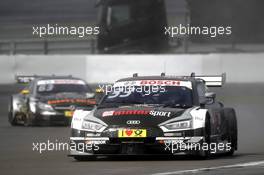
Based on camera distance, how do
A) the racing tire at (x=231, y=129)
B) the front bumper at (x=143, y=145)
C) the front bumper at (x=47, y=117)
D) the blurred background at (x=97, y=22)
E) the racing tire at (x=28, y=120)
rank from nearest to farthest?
the front bumper at (x=143, y=145) → the racing tire at (x=231, y=129) → the front bumper at (x=47, y=117) → the racing tire at (x=28, y=120) → the blurred background at (x=97, y=22)

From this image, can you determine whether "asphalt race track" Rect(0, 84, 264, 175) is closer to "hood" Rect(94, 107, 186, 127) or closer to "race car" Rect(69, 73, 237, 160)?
"race car" Rect(69, 73, 237, 160)

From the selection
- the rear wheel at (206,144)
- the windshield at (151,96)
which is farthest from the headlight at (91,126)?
the rear wheel at (206,144)

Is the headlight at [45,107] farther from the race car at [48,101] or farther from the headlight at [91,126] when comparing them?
the headlight at [91,126]

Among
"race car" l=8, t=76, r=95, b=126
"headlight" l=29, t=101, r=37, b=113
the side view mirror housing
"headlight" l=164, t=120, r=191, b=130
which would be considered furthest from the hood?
"headlight" l=29, t=101, r=37, b=113

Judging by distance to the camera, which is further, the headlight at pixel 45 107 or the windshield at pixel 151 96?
the headlight at pixel 45 107

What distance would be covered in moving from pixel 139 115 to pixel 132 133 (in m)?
0.29

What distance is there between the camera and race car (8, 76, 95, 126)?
2475 centimetres

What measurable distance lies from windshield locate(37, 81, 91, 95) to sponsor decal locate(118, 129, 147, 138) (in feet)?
34.7

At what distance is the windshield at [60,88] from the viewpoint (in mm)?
25750

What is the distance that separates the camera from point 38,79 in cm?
2614

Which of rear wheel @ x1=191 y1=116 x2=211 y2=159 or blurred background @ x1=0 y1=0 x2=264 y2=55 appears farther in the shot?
blurred background @ x1=0 y1=0 x2=264 y2=55

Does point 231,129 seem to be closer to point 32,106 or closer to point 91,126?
point 91,126

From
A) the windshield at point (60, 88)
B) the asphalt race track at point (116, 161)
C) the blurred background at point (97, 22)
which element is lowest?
the asphalt race track at point (116, 161)

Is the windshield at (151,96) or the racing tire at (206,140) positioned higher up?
the windshield at (151,96)
